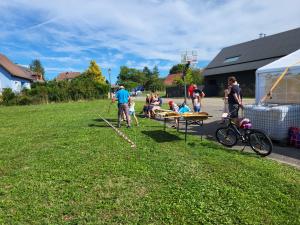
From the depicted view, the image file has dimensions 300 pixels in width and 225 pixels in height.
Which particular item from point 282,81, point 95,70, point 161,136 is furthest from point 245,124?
point 95,70

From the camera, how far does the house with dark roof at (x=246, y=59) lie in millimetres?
35906

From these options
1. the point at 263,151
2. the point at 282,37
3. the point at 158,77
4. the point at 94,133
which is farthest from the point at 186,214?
the point at 158,77

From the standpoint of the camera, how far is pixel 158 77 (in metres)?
87.6

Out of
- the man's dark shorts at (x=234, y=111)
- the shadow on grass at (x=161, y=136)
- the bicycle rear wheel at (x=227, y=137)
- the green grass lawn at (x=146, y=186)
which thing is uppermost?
the man's dark shorts at (x=234, y=111)

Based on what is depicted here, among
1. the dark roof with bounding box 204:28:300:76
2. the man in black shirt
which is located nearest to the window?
the dark roof with bounding box 204:28:300:76

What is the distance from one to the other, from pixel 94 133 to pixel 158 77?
78555 millimetres

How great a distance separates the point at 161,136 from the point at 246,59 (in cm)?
3458

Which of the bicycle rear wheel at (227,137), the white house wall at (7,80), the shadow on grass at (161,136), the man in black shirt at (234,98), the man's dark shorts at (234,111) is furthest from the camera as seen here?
the white house wall at (7,80)

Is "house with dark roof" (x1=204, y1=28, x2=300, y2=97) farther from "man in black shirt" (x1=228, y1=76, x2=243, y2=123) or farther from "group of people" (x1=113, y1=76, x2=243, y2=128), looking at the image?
"man in black shirt" (x1=228, y1=76, x2=243, y2=123)

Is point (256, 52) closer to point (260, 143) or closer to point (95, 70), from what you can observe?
point (260, 143)

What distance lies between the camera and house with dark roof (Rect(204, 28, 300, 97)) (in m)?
35.9

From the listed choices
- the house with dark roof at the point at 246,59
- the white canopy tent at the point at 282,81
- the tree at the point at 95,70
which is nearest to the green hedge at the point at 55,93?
the house with dark roof at the point at 246,59

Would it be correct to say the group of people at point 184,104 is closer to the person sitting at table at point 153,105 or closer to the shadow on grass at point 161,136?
the person sitting at table at point 153,105

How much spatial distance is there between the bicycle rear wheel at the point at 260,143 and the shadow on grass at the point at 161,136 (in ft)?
7.78
